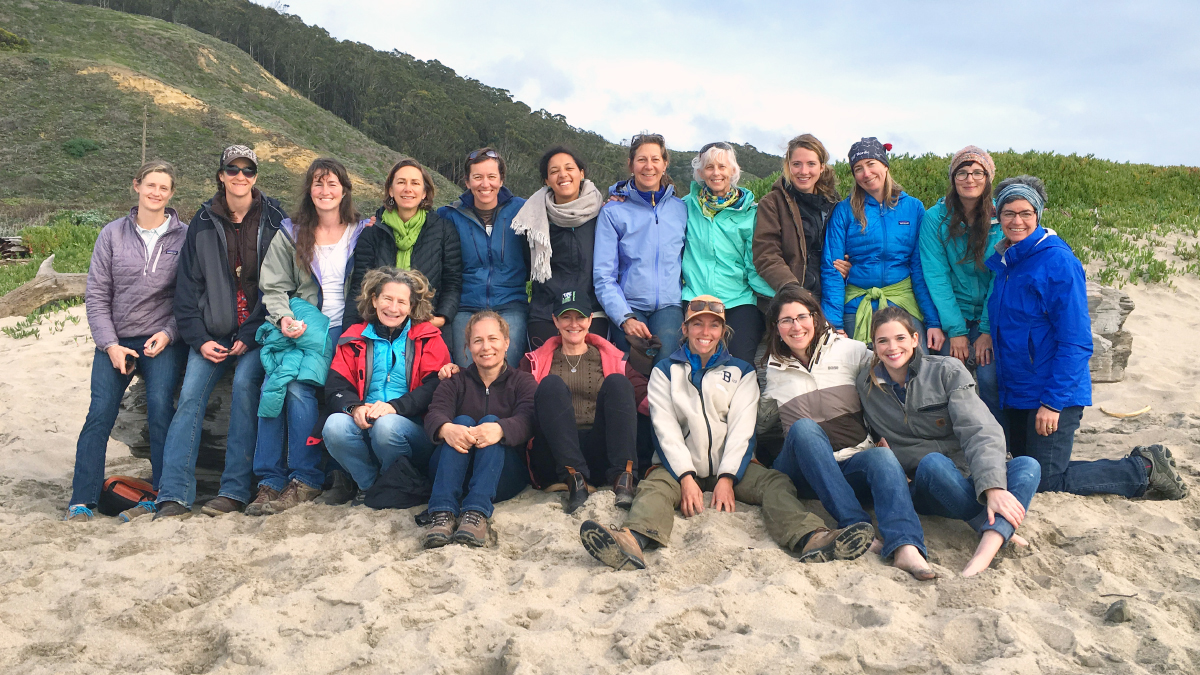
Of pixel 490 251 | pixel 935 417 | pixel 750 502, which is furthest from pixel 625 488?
pixel 490 251

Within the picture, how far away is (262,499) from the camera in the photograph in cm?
464

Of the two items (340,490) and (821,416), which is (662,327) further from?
(340,490)

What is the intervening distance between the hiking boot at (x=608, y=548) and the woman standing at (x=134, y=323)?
3.16 m

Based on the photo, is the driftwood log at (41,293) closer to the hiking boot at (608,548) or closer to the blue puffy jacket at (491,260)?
the blue puffy jacket at (491,260)

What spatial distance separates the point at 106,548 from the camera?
162 inches

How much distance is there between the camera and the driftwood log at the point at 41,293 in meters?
10.3

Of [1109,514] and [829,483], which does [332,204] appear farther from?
[1109,514]

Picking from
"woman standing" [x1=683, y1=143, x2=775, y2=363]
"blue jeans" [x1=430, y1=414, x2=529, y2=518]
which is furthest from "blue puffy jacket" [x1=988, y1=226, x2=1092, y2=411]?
"blue jeans" [x1=430, y1=414, x2=529, y2=518]

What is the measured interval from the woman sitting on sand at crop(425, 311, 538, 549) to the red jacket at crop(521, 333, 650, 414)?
A: 181 millimetres

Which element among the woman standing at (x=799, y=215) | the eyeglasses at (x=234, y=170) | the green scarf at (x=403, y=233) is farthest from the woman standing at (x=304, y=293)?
the woman standing at (x=799, y=215)

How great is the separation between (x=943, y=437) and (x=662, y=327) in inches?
72.4

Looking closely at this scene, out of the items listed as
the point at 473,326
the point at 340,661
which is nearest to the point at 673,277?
the point at 473,326

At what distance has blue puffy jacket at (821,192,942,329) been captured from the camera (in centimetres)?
492

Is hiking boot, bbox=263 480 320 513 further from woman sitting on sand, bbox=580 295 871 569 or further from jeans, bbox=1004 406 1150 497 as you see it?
jeans, bbox=1004 406 1150 497
